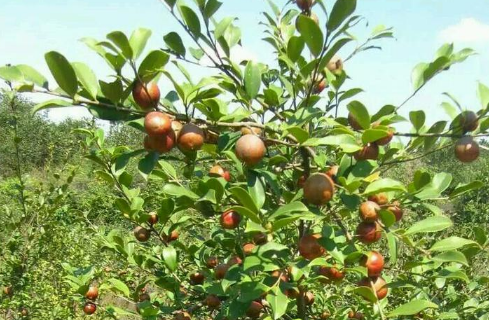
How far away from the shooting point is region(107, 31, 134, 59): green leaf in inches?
40.5

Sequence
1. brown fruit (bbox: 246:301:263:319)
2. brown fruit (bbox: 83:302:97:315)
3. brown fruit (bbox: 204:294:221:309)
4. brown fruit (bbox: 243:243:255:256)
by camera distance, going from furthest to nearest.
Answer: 1. brown fruit (bbox: 83:302:97:315)
2. brown fruit (bbox: 204:294:221:309)
3. brown fruit (bbox: 246:301:263:319)
4. brown fruit (bbox: 243:243:255:256)

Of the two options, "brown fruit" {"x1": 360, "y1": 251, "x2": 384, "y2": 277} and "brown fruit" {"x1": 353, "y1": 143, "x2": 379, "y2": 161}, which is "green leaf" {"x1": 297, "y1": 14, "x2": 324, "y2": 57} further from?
"brown fruit" {"x1": 360, "y1": 251, "x2": 384, "y2": 277}

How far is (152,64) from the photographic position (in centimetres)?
109

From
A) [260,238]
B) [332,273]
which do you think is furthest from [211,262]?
[332,273]

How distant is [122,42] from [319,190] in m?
0.55

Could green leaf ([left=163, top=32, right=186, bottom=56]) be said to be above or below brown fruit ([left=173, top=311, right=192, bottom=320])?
above

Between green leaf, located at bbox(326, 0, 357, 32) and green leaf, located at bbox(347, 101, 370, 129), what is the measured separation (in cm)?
19

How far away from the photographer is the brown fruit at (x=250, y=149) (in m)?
1.18

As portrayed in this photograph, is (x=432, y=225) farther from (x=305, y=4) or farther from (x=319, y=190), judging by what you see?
(x=305, y=4)

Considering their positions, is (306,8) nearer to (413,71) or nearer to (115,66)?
(413,71)

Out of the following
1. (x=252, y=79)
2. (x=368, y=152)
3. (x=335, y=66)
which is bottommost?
(x=368, y=152)

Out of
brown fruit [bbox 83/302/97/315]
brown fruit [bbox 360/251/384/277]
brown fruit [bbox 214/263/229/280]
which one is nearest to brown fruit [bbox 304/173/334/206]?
brown fruit [bbox 360/251/384/277]

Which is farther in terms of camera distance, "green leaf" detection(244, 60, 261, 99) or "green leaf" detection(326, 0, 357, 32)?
"green leaf" detection(244, 60, 261, 99)

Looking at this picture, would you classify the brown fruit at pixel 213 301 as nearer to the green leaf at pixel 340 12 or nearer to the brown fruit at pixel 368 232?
the brown fruit at pixel 368 232
